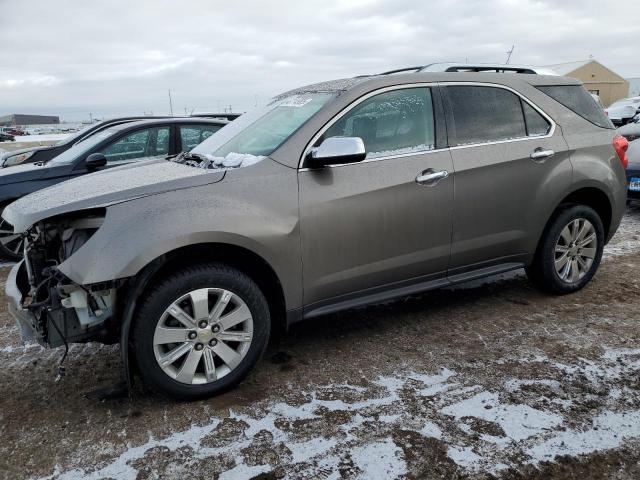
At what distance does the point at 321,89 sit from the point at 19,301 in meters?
2.33

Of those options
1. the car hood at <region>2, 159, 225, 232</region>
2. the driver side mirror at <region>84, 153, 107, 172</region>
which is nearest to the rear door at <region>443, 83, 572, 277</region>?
the car hood at <region>2, 159, 225, 232</region>

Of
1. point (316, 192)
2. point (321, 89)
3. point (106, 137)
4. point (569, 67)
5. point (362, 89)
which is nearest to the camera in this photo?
point (316, 192)

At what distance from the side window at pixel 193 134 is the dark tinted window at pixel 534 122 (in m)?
3.95

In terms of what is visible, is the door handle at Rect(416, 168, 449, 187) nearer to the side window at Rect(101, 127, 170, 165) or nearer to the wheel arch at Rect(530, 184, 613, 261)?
the wheel arch at Rect(530, 184, 613, 261)

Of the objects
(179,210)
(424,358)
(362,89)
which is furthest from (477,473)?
(362,89)

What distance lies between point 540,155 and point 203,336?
277 centimetres

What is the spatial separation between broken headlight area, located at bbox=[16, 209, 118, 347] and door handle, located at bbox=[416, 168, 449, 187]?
194 centimetres

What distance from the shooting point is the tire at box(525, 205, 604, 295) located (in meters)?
3.98

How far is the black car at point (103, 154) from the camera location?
5.70 metres

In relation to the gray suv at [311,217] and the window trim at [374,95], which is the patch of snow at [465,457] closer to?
the gray suv at [311,217]

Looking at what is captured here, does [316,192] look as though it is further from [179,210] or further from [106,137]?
[106,137]

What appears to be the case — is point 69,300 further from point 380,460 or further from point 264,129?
point 380,460

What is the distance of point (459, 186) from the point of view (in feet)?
11.3

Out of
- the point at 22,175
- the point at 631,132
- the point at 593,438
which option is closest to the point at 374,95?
the point at 593,438
